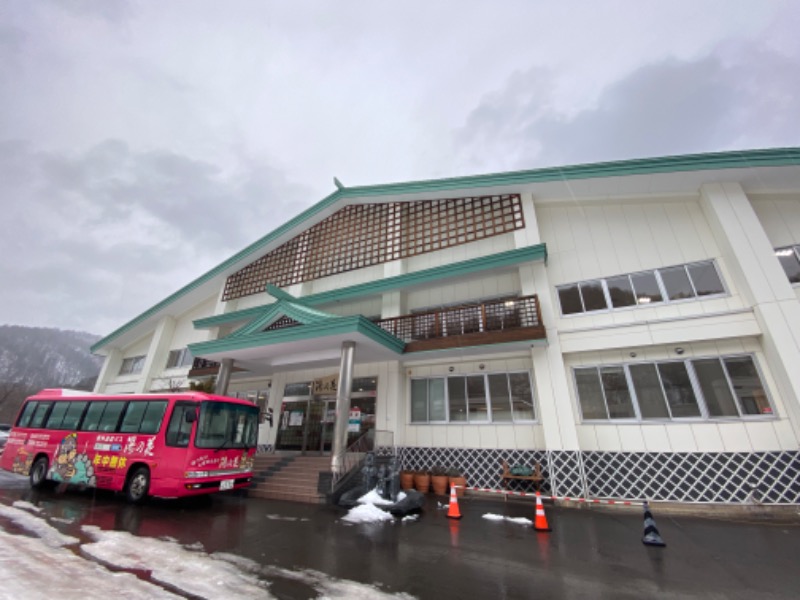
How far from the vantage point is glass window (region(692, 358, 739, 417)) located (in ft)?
27.3

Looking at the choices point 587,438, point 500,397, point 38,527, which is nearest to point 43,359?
point 38,527

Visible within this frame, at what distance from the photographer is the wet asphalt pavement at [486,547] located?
12.7ft

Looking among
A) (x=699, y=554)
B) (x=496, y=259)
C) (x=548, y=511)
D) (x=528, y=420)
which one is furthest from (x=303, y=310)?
(x=699, y=554)

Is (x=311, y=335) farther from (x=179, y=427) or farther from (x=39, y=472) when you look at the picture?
(x=39, y=472)

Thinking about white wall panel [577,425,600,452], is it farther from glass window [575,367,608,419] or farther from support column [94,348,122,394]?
support column [94,348,122,394]

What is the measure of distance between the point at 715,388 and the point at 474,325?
631 cm

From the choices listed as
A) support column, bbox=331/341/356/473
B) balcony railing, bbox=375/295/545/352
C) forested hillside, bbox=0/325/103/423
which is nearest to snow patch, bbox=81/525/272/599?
support column, bbox=331/341/356/473

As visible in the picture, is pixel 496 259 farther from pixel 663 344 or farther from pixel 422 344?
pixel 663 344

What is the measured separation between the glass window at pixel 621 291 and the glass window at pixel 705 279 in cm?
151

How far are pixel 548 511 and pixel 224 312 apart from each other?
16.9m

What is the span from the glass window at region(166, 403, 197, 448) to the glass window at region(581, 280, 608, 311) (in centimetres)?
1125

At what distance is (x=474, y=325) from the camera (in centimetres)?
1111

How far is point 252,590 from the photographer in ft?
11.3

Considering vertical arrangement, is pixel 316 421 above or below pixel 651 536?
above
